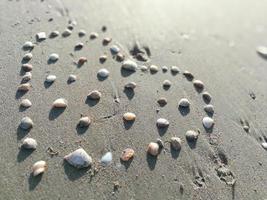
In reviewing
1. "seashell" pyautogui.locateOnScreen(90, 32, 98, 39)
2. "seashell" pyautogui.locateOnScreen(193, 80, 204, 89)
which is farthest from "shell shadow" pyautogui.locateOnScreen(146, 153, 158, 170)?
"seashell" pyautogui.locateOnScreen(90, 32, 98, 39)

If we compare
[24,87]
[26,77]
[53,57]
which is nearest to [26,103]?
[24,87]

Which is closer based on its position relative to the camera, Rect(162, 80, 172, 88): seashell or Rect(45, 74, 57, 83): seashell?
Rect(45, 74, 57, 83): seashell

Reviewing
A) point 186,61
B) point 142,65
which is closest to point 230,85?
point 186,61

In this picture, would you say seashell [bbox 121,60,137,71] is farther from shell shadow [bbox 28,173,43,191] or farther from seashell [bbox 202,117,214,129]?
shell shadow [bbox 28,173,43,191]

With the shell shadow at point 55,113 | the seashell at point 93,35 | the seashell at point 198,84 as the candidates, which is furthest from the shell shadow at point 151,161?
the seashell at point 93,35

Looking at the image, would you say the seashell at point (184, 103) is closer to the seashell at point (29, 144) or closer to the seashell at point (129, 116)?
the seashell at point (129, 116)

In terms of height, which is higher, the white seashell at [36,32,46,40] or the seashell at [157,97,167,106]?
the seashell at [157,97,167,106]

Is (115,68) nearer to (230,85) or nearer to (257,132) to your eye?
(230,85)
